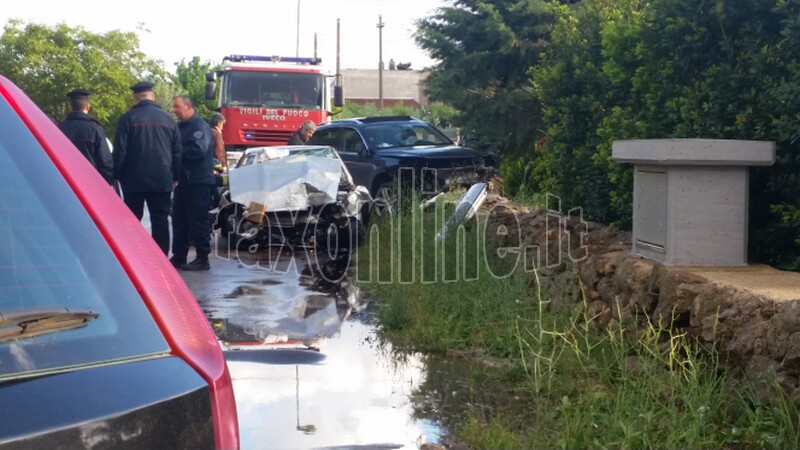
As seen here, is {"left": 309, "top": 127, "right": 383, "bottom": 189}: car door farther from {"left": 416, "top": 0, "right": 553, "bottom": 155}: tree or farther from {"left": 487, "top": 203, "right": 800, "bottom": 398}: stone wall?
{"left": 487, "top": 203, "right": 800, "bottom": 398}: stone wall

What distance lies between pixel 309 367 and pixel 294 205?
Result: 20.1ft

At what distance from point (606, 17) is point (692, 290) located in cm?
553

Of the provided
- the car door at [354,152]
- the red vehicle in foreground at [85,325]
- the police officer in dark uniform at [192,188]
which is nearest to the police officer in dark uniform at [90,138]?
the police officer in dark uniform at [192,188]

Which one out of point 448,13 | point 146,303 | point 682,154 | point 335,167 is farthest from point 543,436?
point 448,13

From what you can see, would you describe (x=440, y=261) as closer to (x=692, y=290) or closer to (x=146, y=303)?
(x=692, y=290)

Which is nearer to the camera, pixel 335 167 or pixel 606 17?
pixel 606 17

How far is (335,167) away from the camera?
14.0m

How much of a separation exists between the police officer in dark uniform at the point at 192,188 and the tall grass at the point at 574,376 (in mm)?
3734

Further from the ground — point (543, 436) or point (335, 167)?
point (335, 167)

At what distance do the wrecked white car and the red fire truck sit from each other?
10.7m

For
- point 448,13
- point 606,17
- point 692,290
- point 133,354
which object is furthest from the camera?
point 448,13

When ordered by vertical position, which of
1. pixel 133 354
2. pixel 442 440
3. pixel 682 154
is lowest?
pixel 442 440

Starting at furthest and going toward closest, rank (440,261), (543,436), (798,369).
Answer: (440,261)
(543,436)
(798,369)

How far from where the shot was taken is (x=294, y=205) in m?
13.2
